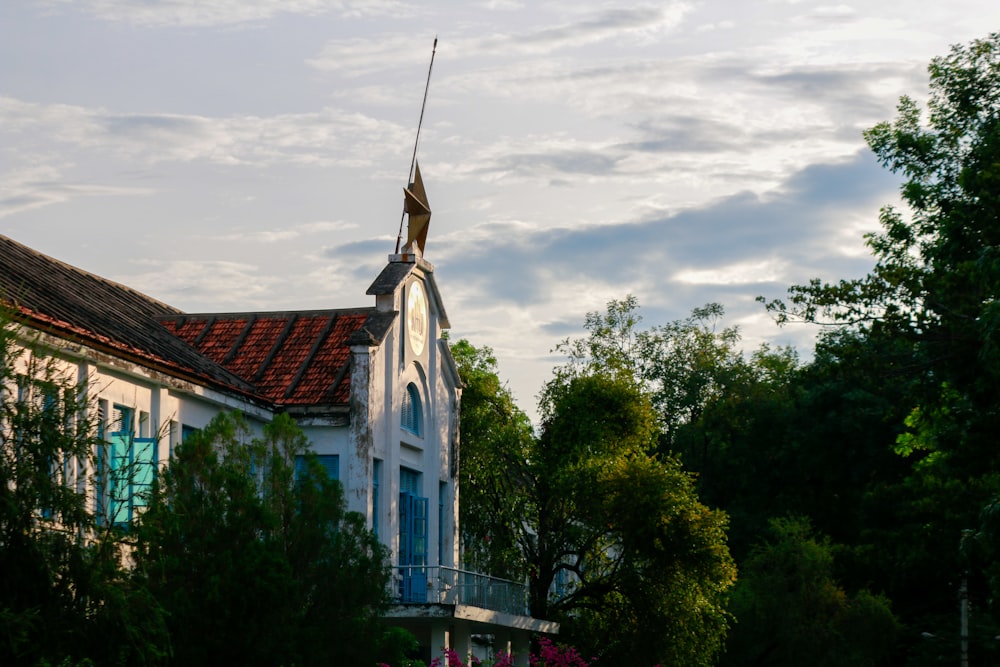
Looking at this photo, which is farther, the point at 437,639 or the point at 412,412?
the point at 412,412

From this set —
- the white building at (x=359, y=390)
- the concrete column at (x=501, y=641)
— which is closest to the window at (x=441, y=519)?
the white building at (x=359, y=390)

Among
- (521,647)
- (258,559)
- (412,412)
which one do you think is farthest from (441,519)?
(258,559)

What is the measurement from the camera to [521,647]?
130 feet

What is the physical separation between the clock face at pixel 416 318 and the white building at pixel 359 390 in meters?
0.05

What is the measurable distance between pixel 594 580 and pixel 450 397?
7.27 metres

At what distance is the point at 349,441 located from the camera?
31.6 metres

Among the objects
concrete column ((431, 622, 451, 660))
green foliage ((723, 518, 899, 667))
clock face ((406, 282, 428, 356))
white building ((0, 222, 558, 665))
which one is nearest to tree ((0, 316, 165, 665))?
white building ((0, 222, 558, 665))

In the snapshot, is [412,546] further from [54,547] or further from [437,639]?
[54,547]

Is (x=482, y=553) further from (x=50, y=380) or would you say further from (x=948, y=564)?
(x=50, y=380)

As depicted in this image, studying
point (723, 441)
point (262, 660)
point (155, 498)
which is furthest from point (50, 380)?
point (723, 441)

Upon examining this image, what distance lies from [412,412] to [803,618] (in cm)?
2090

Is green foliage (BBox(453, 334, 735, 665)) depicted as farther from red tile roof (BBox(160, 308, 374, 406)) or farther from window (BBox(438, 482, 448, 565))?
red tile roof (BBox(160, 308, 374, 406))

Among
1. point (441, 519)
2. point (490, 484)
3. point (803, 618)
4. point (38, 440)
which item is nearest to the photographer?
point (38, 440)

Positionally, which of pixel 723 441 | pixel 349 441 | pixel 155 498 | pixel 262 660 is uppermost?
pixel 723 441
